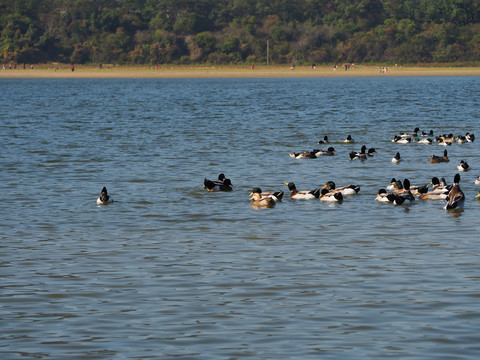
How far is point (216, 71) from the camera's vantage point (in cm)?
17175

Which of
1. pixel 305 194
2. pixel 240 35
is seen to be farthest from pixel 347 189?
pixel 240 35

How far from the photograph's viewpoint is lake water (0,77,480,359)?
10.9 m

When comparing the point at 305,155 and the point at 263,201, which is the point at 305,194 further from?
the point at 305,155

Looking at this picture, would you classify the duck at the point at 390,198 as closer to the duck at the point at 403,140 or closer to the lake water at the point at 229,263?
the lake water at the point at 229,263

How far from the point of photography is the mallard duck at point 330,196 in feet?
71.4

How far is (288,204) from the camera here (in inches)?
858

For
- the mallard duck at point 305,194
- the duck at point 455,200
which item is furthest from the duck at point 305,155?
the duck at point 455,200

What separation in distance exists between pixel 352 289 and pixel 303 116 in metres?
47.3

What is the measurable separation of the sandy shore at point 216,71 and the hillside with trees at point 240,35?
3401mm

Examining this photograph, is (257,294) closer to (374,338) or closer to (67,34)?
(374,338)

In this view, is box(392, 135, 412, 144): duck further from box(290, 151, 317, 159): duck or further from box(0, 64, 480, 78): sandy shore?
box(0, 64, 480, 78): sandy shore

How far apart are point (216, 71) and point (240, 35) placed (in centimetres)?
1498

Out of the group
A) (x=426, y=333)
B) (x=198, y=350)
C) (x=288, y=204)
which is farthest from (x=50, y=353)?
(x=288, y=204)

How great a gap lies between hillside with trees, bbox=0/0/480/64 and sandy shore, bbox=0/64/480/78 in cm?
340
